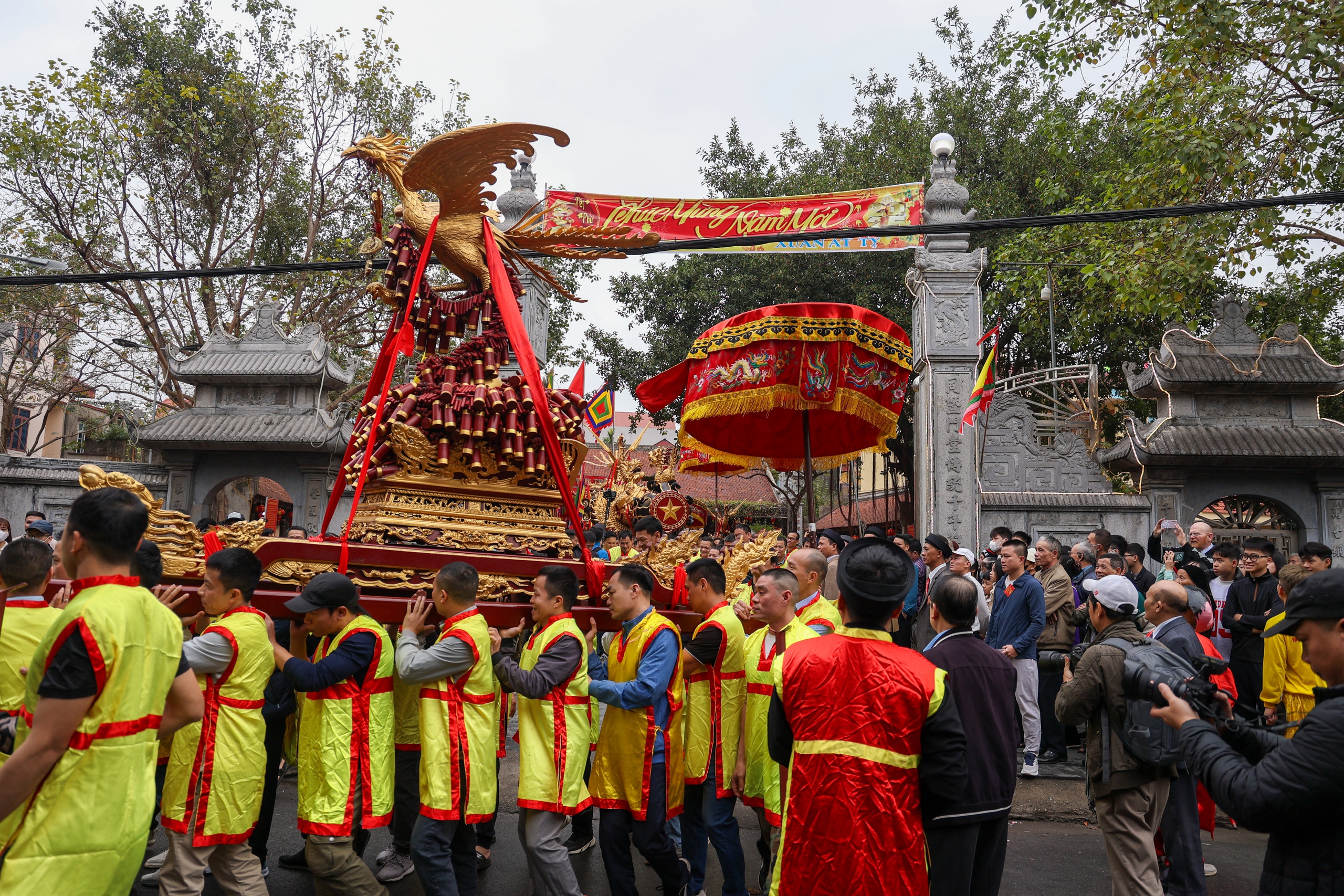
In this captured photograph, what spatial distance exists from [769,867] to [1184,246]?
29.9 ft

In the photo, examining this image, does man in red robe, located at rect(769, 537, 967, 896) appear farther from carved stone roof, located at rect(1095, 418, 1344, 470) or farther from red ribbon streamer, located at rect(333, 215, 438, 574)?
carved stone roof, located at rect(1095, 418, 1344, 470)

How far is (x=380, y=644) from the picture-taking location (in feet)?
14.0

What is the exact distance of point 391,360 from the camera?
16.8ft

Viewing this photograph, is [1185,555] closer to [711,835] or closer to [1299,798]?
[711,835]

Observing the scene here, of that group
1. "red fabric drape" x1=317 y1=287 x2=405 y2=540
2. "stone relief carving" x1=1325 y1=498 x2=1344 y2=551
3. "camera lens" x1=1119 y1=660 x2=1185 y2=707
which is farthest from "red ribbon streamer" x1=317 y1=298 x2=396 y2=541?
"stone relief carving" x1=1325 y1=498 x2=1344 y2=551

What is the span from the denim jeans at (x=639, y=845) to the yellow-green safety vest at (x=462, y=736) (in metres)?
0.58

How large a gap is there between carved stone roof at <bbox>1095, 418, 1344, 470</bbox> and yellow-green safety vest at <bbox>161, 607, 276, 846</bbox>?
10.3 metres

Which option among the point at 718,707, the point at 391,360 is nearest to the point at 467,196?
the point at 391,360

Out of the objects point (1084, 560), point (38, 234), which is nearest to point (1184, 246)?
point (1084, 560)

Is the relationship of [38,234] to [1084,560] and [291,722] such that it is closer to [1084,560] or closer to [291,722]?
[291,722]

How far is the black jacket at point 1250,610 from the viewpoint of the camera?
6.56 metres

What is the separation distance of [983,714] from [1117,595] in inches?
55.1

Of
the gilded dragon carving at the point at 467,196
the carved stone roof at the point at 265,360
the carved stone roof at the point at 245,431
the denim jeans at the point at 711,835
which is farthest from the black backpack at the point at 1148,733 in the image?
the carved stone roof at the point at 265,360

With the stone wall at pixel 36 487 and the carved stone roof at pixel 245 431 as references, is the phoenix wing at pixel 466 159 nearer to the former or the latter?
the carved stone roof at pixel 245 431
